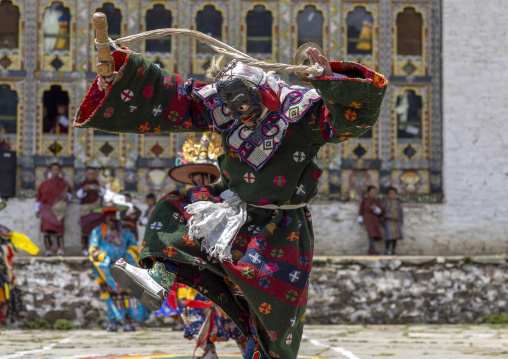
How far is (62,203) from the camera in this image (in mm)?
16094

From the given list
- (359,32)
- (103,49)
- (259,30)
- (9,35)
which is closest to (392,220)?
(359,32)

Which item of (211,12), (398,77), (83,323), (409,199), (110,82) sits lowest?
(83,323)

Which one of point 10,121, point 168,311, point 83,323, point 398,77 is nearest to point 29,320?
point 83,323

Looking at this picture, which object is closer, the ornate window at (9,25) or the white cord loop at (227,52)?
the white cord loop at (227,52)

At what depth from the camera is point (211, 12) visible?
17.7 m

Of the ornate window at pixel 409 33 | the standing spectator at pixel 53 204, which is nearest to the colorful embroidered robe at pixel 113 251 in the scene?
the standing spectator at pixel 53 204

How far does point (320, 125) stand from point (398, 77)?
42.6ft

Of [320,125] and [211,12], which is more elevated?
[211,12]

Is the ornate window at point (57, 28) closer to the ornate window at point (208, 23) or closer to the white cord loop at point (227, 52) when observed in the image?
the ornate window at point (208, 23)

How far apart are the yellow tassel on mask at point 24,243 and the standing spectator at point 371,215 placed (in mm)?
8037

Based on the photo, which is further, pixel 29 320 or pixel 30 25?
pixel 30 25

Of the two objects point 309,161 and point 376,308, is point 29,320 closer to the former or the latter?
point 376,308

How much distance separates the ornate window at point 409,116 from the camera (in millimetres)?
17531

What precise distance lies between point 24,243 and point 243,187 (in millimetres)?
4710
